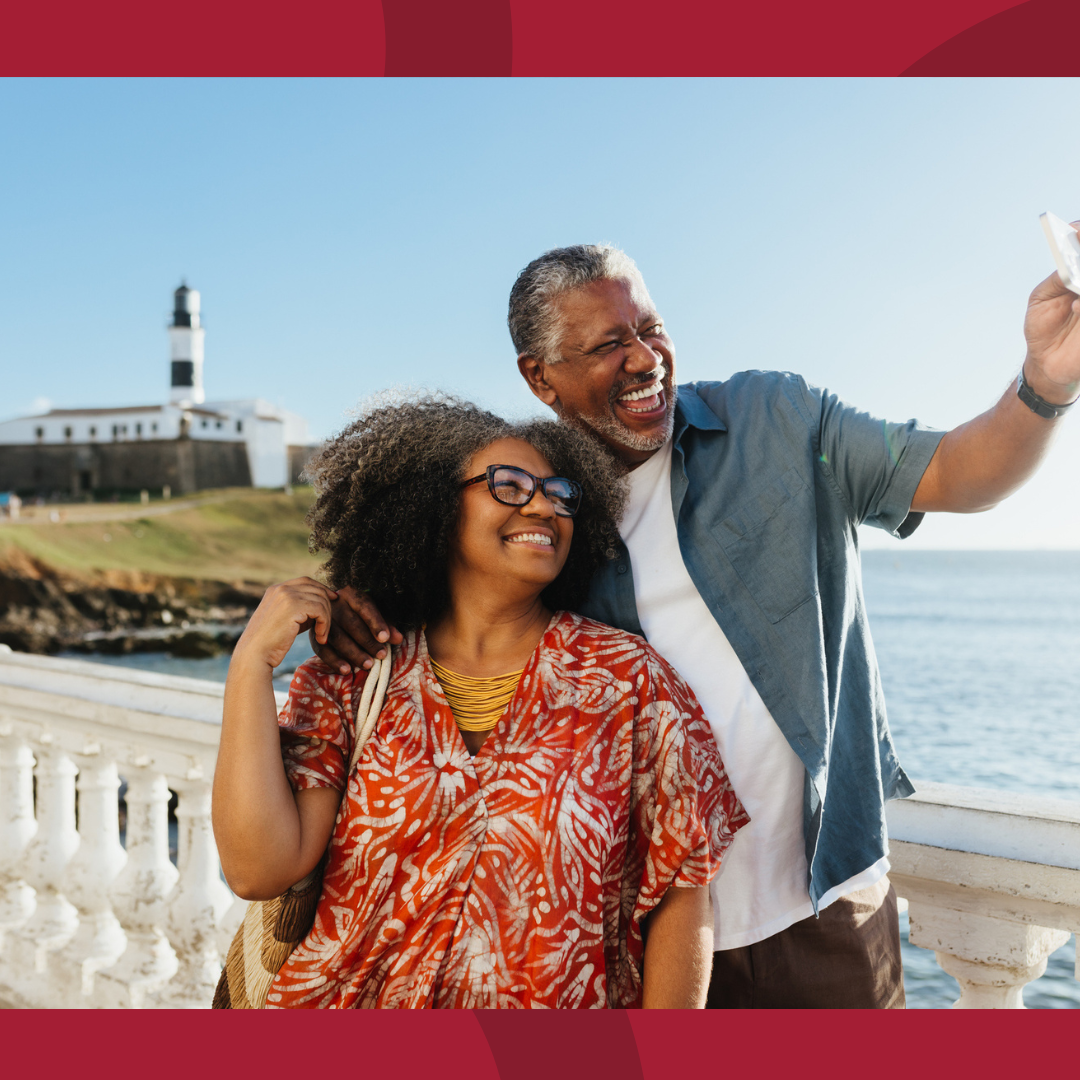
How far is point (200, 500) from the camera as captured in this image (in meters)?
55.7

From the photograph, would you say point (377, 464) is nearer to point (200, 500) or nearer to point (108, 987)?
point (108, 987)

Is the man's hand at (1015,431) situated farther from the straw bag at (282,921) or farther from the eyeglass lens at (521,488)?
the straw bag at (282,921)

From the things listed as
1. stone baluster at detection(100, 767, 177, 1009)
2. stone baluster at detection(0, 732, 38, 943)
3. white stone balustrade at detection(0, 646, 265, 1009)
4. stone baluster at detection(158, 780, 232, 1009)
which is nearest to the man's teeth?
white stone balustrade at detection(0, 646, 265, 1009)

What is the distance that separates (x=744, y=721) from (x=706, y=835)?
0.33 meters

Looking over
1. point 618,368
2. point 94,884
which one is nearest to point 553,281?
point 618,368

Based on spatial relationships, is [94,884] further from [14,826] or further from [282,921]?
[282,921]

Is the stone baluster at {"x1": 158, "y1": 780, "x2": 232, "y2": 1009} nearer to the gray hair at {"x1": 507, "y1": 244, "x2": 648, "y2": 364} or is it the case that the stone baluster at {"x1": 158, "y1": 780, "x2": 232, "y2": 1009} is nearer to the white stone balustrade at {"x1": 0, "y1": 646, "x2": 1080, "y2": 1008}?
the white stone balustrade at {"x1": 0, "y1": 646, "x2": 1080, "y2": 1008}

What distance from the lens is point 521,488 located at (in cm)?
196

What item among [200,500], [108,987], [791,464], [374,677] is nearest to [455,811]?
[374,677]

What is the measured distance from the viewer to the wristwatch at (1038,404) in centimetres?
183

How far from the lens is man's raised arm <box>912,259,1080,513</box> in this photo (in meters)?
1.73
